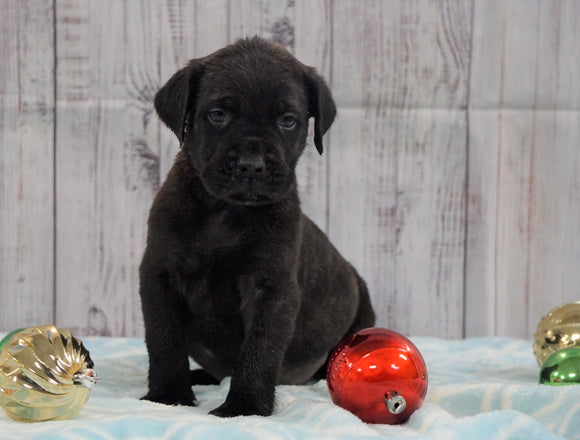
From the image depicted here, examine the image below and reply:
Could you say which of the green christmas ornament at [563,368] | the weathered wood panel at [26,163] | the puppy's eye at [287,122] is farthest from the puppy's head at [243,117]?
the weathered wood panel at [26,163]

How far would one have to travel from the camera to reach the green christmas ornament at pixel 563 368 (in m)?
2.56

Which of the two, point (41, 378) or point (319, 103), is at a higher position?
point (319, 103)

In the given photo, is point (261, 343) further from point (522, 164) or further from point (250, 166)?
point (522, 164)

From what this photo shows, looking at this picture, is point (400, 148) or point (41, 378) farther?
point (400, 148)

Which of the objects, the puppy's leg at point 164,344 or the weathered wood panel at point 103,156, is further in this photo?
the weathered wood panel at point 103,156

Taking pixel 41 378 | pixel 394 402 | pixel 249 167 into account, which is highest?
pixel 249 167

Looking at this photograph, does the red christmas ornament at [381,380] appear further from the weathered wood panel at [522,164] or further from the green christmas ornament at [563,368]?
the weathered wood panel at [522,164]

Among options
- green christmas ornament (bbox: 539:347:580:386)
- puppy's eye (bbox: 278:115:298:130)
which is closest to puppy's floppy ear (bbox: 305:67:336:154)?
puppy's eye (bbox: 278:115:298:130)

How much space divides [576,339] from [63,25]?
2.64m

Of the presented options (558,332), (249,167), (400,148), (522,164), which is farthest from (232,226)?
(522,164)

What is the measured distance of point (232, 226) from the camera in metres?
2.47

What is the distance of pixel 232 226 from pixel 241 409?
0.55 metres

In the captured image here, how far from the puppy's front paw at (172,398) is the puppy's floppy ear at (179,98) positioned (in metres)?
0.80

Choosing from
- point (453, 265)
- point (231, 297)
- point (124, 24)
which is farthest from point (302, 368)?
point (124, 24)
